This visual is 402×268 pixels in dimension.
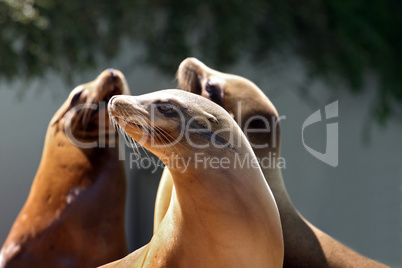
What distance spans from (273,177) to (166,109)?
59 centimetres

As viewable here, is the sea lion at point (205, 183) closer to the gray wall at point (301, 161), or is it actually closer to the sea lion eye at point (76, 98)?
the sea lion eye at point (76, 98)

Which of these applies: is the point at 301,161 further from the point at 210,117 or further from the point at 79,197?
the point at 210,117

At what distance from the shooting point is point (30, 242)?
190 centimetres

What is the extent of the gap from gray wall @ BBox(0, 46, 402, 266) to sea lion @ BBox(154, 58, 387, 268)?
10.9 feet

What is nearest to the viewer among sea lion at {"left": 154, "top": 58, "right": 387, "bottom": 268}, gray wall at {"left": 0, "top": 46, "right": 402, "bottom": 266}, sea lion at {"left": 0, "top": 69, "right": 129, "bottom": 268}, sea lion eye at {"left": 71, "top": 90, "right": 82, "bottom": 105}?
sea lion at {"left": 154, "top": 58, "right": 387, "bottom": 268}

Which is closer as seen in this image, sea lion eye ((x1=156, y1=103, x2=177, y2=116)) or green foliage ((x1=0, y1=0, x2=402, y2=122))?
sea lion eye ((x1=156, y1=103, x2=177, y2=116))

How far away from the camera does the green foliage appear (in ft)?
14.3

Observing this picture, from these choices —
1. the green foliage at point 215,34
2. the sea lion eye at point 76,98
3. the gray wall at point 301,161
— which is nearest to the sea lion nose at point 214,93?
the sea lion eye at point 76,98

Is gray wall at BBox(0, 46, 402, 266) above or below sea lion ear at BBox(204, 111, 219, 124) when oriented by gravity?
below

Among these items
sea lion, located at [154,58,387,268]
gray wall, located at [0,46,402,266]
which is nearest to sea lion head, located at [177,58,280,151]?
sea lion, located at [154,58,387,268]

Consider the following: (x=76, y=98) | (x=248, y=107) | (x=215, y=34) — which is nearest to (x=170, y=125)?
(x=248, y=107)

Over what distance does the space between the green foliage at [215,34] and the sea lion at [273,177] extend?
316 cm

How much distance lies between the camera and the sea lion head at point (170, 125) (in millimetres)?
1091

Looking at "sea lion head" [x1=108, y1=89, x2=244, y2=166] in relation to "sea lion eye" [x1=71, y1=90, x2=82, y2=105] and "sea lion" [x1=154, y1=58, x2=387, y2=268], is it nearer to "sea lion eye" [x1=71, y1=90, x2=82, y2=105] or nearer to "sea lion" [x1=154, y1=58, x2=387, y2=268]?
"sea lion" [x1=154, y1=58, x2=387, y2=268]
